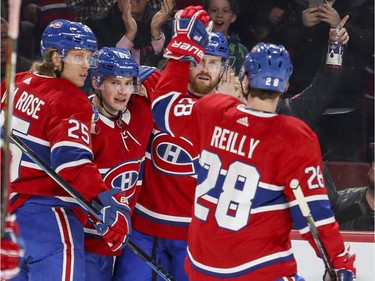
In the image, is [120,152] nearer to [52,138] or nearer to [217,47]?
[52,138]

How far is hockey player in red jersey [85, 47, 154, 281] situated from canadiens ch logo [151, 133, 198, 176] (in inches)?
2.7

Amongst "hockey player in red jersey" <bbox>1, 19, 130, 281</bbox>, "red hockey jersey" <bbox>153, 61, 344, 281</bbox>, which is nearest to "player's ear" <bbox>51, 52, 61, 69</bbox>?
"hockey player in red jersey" <bbox>1, 19, 130, 281</bbox>

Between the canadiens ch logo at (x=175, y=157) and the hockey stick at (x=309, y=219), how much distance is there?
849 mm

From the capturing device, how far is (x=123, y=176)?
3.60 m

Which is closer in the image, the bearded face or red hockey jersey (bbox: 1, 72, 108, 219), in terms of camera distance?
red hockey jersey (bbox: 1, 72, 108, 219)

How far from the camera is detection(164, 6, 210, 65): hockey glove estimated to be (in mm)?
3061

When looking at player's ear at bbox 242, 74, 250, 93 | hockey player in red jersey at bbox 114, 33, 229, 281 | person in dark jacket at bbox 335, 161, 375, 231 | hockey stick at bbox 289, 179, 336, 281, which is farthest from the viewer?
person in dark jacket at bbox 335, 161, 375, 231

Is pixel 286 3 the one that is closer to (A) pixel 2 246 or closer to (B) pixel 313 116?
(B) pixel 313 116

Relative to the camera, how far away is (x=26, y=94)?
11.3ft

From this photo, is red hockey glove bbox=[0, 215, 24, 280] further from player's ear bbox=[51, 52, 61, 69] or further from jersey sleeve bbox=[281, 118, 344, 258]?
player's ear bbox=[51, 52, 61, 69]

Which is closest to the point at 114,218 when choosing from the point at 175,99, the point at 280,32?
the point at 175,99

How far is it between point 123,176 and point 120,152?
3.4 inches

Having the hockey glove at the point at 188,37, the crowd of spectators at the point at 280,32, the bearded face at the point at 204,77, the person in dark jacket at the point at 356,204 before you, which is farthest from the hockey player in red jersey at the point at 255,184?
the crowd of spectators at the point at 280,32

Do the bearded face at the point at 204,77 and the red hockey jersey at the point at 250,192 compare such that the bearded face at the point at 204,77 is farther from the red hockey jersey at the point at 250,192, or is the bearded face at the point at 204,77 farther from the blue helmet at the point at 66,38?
the red hockey jersey at the point at 250,192
